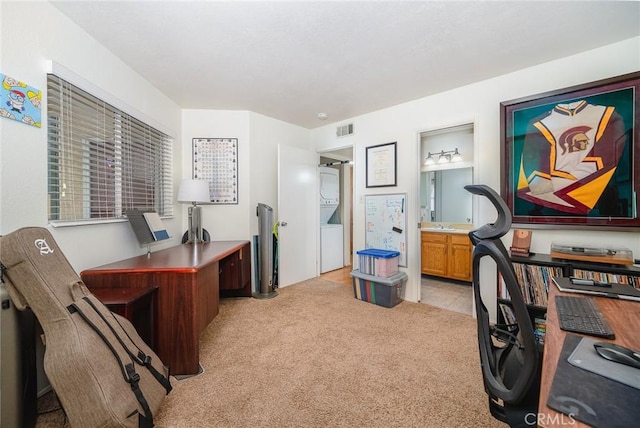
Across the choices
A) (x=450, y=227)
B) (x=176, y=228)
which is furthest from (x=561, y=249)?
(x=176, y=228)

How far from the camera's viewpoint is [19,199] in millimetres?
1444

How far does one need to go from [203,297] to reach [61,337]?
833 mm

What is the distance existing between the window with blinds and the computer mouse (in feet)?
8.62

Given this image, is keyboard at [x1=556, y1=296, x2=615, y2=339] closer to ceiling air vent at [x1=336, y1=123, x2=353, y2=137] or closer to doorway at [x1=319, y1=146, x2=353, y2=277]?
ceiling air vent at [x1=336, y1=123, x2=353, y2=137]

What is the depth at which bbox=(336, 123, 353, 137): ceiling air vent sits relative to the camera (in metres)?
3.75

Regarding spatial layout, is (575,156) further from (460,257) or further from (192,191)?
(192,191)

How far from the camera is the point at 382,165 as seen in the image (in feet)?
11.2

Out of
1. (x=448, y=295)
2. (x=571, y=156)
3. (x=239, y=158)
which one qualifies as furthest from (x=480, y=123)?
(x=239, y=158)

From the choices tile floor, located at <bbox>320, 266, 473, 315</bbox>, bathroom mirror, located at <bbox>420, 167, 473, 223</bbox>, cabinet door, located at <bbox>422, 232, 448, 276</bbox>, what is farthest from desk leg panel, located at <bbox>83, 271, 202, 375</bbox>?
bathroom mirror, located at <bbox>420, 167, 473, 223</bbox>

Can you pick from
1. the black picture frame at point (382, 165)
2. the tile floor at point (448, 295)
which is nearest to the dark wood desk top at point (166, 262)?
the black picture frame at point (382, 165)

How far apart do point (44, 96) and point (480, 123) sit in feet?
11.4

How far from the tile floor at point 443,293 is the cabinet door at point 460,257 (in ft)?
0.61

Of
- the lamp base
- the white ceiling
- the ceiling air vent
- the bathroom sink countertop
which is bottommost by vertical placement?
the bathroom sink countertop

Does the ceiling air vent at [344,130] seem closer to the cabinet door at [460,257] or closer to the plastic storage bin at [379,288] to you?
the plastic storage bin at [379,288]
